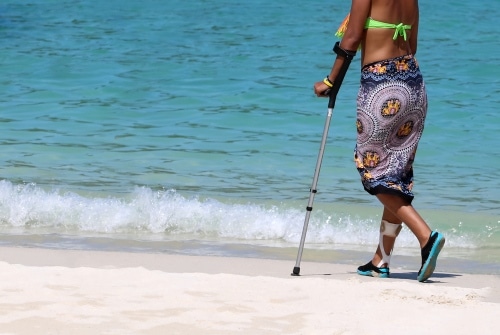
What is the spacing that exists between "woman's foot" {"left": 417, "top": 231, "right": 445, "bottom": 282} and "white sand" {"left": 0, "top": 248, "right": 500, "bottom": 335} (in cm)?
8

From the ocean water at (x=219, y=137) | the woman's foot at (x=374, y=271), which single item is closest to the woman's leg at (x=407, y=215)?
the woman's foot at (x=374, y=271)

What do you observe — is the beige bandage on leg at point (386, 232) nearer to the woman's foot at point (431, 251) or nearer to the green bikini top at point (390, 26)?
the woman's foot at point (431, 251)

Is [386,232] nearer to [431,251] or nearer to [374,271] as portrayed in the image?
[374,271]

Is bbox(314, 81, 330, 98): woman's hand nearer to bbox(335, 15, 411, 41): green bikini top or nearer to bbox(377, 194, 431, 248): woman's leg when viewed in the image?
bbox(335, 15, 411, 41): green bikini top

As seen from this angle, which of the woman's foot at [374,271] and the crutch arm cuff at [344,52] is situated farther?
the woman's foot at [374,271]

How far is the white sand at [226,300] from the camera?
15.5 feet

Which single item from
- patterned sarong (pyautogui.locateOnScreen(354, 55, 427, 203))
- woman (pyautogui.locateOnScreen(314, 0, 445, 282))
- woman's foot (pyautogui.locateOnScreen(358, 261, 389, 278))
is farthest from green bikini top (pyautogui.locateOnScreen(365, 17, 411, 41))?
woman's foot (pyautogui.locateOnScreen(358, 261, 389, 278))

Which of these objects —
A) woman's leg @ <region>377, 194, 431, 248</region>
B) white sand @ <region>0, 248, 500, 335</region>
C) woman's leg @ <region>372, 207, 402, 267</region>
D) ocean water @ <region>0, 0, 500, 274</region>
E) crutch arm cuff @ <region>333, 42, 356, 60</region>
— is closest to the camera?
white sand @ <region>0, 248, 500, 335</region>

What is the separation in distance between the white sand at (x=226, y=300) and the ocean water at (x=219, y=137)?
1021 mm

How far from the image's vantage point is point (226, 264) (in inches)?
243

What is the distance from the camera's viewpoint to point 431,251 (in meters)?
5.61

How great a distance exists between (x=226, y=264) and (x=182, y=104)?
767cm

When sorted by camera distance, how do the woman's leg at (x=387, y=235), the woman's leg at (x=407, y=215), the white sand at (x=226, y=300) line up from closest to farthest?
the white sand at (x=226, y=300) < the woman's leg at (x=407, y=215) < the woman's leg at (x=387, y=235)

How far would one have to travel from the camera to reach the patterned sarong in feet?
18.2
